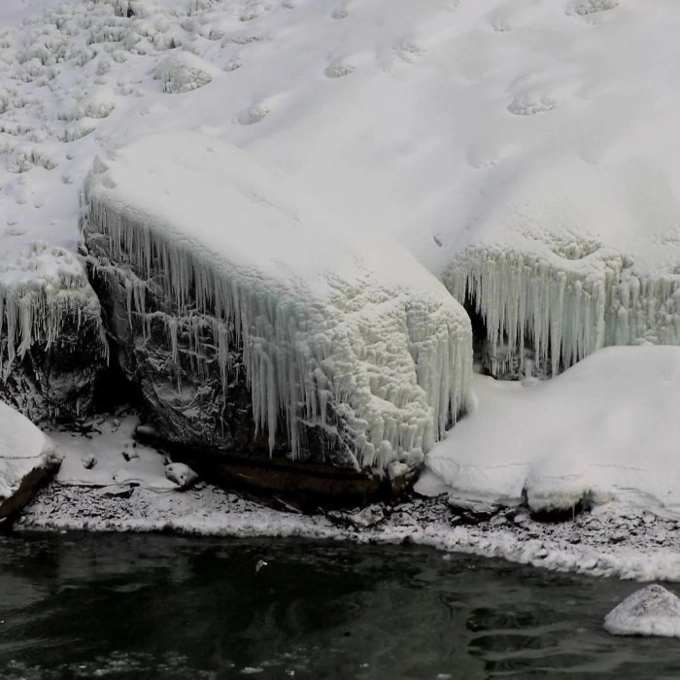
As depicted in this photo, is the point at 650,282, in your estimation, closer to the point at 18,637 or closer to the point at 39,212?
the point at 18,637

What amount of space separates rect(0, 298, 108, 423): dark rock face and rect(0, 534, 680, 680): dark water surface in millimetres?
1389

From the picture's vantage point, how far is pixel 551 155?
365 inches

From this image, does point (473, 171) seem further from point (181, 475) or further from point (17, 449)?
point (17, 449)

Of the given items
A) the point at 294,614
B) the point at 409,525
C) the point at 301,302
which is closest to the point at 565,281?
the point at 301,302

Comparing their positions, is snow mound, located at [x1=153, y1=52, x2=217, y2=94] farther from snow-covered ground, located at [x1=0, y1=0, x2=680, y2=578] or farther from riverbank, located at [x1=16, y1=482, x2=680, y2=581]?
riverbank, located at [x1=16, y1=482, x2=680, y2=581]

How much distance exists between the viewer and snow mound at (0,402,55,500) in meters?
7.44

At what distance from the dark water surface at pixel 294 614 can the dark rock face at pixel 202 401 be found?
1.93 feet

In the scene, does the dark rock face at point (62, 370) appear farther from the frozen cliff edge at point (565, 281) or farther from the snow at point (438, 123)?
the frozen cliff edge at point (565, 281)

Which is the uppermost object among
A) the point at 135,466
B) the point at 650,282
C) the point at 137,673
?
the point at 650,282

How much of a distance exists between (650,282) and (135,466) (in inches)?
173

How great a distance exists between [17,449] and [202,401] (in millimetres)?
1423

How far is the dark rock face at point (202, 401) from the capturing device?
24.3 ft

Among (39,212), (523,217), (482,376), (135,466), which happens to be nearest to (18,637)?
(135,466)

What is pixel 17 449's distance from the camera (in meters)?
7.60
